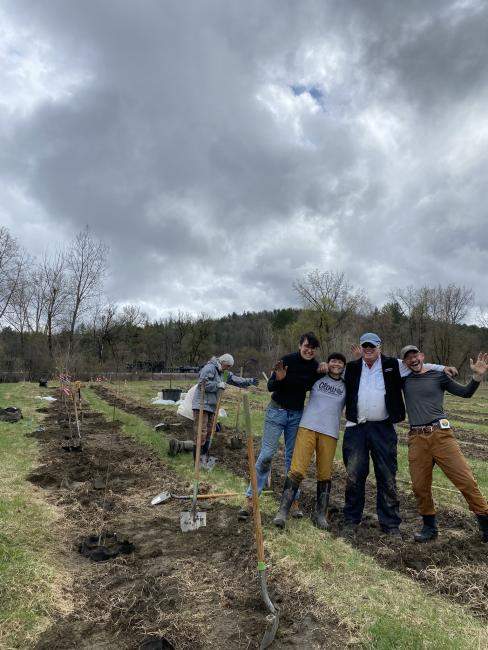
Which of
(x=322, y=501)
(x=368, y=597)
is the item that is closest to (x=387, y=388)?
(x=322, y=501)

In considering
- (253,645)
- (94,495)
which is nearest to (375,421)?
(253,645)

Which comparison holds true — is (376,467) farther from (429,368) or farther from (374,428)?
(429,368)

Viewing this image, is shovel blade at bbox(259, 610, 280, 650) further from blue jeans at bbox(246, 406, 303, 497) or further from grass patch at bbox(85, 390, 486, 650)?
blue jeans at bbox(246, 406, 303, 497)

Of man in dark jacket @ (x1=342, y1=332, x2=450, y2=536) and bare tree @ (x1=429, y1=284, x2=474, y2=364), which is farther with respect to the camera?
bare tree @ (x1=429, y1=284, x2=474, y2=364)

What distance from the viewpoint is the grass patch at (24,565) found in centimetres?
295

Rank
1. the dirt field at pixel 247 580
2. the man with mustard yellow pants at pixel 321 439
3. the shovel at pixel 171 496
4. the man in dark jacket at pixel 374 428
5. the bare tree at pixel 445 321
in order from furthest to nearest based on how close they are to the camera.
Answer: the bare tree at pixel 445 321 < the shovel at pixel 171 496 < the man with mustard yellow pants at pixel 321 439 < the man in dark jacket at pixel 374 428 < the dirt field at pixel 247 580

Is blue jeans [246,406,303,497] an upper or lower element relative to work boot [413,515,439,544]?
upper

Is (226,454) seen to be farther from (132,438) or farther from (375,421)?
(375,421)

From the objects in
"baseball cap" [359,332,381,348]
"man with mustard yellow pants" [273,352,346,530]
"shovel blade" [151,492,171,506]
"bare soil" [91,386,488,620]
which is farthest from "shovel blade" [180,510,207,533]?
"baseball cap" [359,332,381,348]

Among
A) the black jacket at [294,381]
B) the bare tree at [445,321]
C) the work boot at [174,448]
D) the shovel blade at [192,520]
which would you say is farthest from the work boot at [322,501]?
the bare tree at [445,321]

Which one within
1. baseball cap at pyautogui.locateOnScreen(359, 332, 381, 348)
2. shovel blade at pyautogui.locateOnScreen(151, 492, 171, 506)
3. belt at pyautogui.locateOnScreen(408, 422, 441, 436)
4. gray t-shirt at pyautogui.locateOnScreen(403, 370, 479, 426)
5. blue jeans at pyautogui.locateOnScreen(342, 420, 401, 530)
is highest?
baseball cap at pyautogui.locateOnScreen(359, 332, 381, 348)

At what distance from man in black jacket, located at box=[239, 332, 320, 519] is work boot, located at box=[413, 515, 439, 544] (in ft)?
4.31

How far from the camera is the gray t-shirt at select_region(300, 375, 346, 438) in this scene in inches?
191

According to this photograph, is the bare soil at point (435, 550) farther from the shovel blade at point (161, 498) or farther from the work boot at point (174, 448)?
the work boot at point (174, 448)
